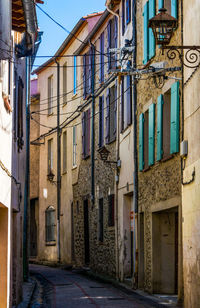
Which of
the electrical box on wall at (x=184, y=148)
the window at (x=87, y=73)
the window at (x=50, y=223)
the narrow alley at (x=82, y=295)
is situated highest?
the window at (x=87, y=73)

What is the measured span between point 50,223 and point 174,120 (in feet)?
64.9

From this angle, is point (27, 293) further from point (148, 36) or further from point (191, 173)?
point (148, 36)

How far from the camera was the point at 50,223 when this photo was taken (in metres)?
34.0

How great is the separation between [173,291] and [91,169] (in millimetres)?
10046

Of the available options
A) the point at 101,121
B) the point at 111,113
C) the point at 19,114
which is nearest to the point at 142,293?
the point at 19,114

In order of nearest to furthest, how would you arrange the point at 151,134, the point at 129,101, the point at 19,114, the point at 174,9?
the point at 174,9
the point at 19,114
the point at 151,134
the point at 129,101

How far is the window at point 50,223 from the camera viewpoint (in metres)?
33.4

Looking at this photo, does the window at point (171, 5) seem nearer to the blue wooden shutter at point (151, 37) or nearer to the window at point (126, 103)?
the blue wooden shutter at point (151, 37)

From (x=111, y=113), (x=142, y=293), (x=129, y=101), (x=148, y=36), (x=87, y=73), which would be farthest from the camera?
(x=87, y=73)

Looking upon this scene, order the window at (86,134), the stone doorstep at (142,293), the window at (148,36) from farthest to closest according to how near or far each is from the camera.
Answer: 1. the window at (86,134)
2. the window at (148,36)
3. the stone doorstep at (142,293)

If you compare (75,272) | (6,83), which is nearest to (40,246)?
(75,272)

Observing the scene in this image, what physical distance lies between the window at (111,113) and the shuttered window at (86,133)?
3218 millimetres

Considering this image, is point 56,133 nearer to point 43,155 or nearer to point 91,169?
point 43,155

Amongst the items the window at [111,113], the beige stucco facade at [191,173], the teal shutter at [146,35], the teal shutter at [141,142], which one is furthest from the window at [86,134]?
the beige stucco facade at [191,173]
